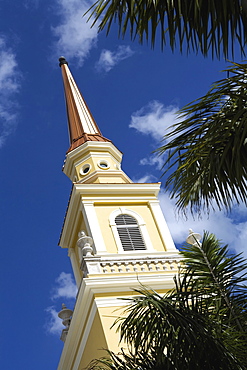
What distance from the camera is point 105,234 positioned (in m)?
21.2

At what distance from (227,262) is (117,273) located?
28.0 ft

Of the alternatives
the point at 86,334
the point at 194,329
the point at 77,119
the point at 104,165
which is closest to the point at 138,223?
the point at 104,165

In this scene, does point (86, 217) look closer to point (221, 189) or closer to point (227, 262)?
point (227, 262)

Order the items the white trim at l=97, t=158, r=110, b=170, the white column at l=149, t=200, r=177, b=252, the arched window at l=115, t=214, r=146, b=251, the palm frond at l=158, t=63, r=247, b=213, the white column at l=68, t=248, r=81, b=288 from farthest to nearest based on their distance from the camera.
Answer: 1. the white trim at l=97, t=158, r=110, b=170
2. the white column at l=68, t=248, r=81, b=288
3. the white column at l=149, t=200, r=177, b=252
4. the arched window at l=115, t=214, r=146, b=251
5. the palm frond at l=158, t=63, r=247, b=213

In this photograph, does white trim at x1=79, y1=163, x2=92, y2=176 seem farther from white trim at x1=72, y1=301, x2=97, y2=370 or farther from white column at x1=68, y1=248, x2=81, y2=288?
white trim at x1=72, y1=301, x2=97, y2=370

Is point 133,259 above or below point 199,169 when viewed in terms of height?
above

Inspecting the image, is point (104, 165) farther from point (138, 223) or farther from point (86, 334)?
point (86, 334)

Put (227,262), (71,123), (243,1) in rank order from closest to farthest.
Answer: (243,1) → (227,262) → (71,123)

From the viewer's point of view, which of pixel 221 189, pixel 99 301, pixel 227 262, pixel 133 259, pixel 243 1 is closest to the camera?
pixel 243 1

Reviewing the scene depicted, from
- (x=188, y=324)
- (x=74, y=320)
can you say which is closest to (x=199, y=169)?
(x=188, y=324)

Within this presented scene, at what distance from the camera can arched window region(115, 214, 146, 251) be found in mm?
21125

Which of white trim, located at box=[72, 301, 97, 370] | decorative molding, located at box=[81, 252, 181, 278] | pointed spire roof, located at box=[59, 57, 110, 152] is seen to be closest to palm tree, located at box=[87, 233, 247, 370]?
white trim, located at box=[72, 301, 97, 370]

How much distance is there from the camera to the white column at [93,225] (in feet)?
66.9

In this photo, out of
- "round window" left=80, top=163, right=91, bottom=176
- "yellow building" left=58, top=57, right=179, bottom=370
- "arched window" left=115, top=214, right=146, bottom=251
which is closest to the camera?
"yellow building" left=58, top=57, right=179, bottom=370
